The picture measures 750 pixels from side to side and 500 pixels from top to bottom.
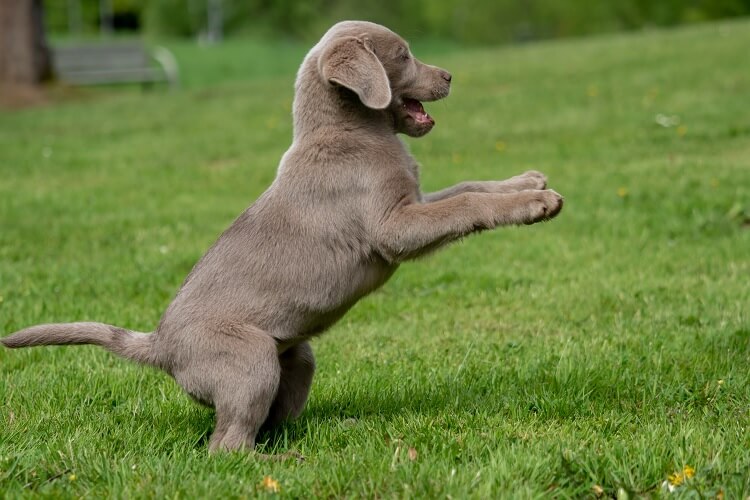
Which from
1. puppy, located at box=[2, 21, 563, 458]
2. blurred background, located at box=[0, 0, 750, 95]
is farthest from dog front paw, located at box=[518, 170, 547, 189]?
blurred background, located at box=[0, 0, 750, 95]

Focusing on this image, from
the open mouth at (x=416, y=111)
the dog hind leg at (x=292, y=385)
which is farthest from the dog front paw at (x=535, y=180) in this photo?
the dog hind leg at (x=292, y=385)

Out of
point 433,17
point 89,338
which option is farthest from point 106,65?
point 433,17

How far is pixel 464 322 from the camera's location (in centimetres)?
606

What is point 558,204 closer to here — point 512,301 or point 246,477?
point 246,477

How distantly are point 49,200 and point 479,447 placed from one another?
24.5 ft

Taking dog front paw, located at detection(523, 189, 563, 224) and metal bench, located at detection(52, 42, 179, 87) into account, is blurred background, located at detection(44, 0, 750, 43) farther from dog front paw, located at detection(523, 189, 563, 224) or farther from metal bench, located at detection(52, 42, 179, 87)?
dog front paw, located at detection(523, 189, 563, 224)

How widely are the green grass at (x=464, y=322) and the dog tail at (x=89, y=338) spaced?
1.07 feet

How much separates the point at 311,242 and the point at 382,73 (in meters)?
0.74

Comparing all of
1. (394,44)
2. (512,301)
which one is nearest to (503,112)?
(512,301)

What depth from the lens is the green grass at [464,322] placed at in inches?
142

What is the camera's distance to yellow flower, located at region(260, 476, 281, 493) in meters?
3.40

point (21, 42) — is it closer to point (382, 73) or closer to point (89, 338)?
point (89, 338)

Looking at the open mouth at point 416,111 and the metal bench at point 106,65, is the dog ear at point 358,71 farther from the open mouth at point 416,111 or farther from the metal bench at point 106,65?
the metal bench at point 106,65

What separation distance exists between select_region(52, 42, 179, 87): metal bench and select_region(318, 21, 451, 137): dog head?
21.4 meters
